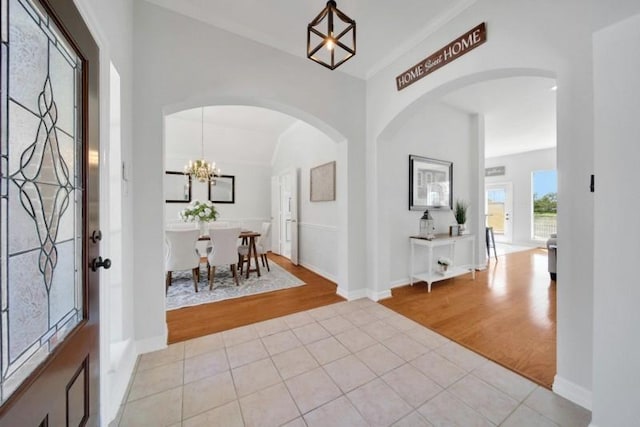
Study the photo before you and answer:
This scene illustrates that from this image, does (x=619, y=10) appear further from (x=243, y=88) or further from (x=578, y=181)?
(x=243, y=88)

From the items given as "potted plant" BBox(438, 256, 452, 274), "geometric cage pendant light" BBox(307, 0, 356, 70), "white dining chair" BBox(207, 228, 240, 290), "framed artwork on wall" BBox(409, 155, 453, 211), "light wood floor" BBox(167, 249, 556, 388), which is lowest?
"light wood floor" BBox(167, 249, 556, 388)

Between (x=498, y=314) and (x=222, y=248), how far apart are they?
11.8 feet

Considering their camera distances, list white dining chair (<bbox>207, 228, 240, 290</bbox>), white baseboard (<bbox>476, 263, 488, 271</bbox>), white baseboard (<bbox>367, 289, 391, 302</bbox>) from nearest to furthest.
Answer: white baseboard (<bbox>367, 289, 391, 302</bbox>) < white dining chair (<bbox>207, 228, 240, 290</bbox>) < white baseboard (<bbox>476, 263, 488, 271</bbox>)

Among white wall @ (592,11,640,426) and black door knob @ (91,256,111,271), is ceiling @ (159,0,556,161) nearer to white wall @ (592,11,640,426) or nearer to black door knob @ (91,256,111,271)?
white wall @ (592,11,640,426)

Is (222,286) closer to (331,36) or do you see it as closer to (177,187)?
(177,187)

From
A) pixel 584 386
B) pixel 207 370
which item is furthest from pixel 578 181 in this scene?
pixel 207 370

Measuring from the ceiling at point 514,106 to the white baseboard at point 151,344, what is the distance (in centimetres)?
469

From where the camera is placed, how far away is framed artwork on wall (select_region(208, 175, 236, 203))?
19.3 ft

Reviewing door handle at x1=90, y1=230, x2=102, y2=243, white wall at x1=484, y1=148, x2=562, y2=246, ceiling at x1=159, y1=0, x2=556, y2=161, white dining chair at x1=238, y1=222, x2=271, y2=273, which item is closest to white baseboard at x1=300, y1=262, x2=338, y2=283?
white dining chair at x1=238, y1=222, x2=271, y2=273

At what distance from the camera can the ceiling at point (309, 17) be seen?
2.03 meters

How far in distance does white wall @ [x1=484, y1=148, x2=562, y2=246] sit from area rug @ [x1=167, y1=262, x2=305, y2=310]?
7115 millimetres

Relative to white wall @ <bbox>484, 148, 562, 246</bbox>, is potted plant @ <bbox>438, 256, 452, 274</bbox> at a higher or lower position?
lower

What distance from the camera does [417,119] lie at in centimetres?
368

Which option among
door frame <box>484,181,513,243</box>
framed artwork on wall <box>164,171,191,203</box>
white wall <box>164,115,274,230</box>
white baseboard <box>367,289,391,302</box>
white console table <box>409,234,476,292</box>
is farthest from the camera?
door frame <box>484,181,513,243</box>
